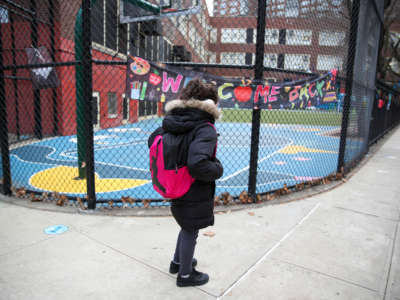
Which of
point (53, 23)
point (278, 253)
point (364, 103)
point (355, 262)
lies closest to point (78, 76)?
point (278, 253)

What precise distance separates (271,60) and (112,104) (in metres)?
11.7

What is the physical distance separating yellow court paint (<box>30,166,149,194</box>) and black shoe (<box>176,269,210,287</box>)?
124 inches

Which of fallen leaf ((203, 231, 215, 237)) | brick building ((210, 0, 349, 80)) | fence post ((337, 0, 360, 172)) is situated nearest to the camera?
fallen leaf ((203, 231, 215, 237))

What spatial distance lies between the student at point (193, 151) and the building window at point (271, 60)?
2.15 m

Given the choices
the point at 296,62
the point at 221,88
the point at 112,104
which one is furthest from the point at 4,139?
the point at 112,104

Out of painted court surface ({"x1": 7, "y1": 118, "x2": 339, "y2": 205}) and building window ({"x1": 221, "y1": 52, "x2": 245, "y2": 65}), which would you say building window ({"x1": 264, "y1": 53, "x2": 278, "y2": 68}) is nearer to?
building window ({"x1": 221, "y1": 52, "x2": 245, "y2": 65})

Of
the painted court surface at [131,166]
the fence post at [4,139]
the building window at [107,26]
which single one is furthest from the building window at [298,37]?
the building window at [107,26]

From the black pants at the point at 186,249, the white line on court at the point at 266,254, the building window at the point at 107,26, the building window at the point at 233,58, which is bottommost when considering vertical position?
the white line on court at the point at 266,254

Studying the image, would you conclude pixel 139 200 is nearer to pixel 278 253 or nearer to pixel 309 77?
pixel 278 253

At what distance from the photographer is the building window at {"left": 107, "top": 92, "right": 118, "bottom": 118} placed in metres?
14.5

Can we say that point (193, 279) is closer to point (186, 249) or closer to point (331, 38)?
point (186, 249)

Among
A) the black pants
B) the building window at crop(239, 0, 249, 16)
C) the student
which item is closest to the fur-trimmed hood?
the student

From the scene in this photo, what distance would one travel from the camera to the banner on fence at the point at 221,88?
12.0 feet

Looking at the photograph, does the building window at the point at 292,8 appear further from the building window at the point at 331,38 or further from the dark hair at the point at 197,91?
the dark hair at the point at 197,91
